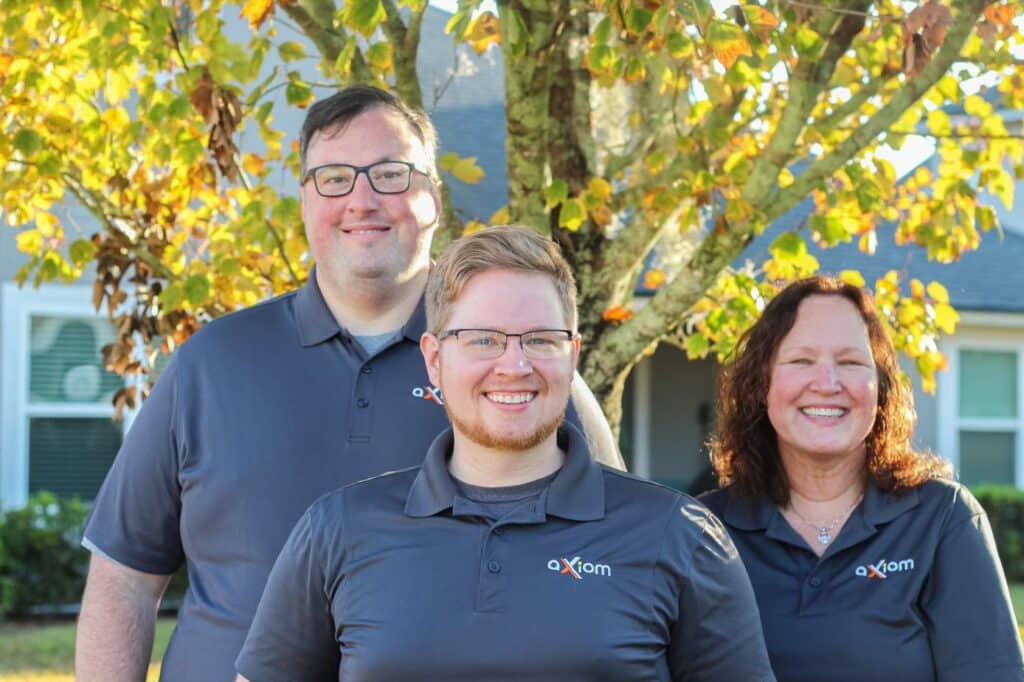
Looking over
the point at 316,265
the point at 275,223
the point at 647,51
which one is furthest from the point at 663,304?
the point at 316,265

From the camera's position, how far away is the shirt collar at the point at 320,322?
3133 mm

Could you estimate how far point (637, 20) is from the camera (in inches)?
148

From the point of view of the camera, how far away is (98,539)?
3.27m

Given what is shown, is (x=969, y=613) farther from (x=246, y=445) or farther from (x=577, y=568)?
(x=246, y=445)

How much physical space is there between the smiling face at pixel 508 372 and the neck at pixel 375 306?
591mm

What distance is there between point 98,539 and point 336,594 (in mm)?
973

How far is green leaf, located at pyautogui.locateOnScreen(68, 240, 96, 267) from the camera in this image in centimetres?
527

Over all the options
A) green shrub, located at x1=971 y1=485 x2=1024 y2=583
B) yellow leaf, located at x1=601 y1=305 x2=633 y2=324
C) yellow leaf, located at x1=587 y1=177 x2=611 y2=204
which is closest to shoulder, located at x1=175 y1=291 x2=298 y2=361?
yellow leaf, located at x1=587 y1=177 x2=611 y2=204

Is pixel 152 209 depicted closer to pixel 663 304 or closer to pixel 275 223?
pixel 275 223

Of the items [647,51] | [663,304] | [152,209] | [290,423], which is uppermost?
[647,51]

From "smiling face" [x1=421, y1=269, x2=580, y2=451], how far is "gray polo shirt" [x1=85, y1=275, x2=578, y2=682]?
0.41 meters

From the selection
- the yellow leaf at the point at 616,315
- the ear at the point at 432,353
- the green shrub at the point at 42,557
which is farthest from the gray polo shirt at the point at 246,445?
the green shrub at the point at 42,557

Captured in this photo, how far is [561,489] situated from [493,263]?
17.0 inches

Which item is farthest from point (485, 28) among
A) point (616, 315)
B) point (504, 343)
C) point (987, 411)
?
point (987, 411)
